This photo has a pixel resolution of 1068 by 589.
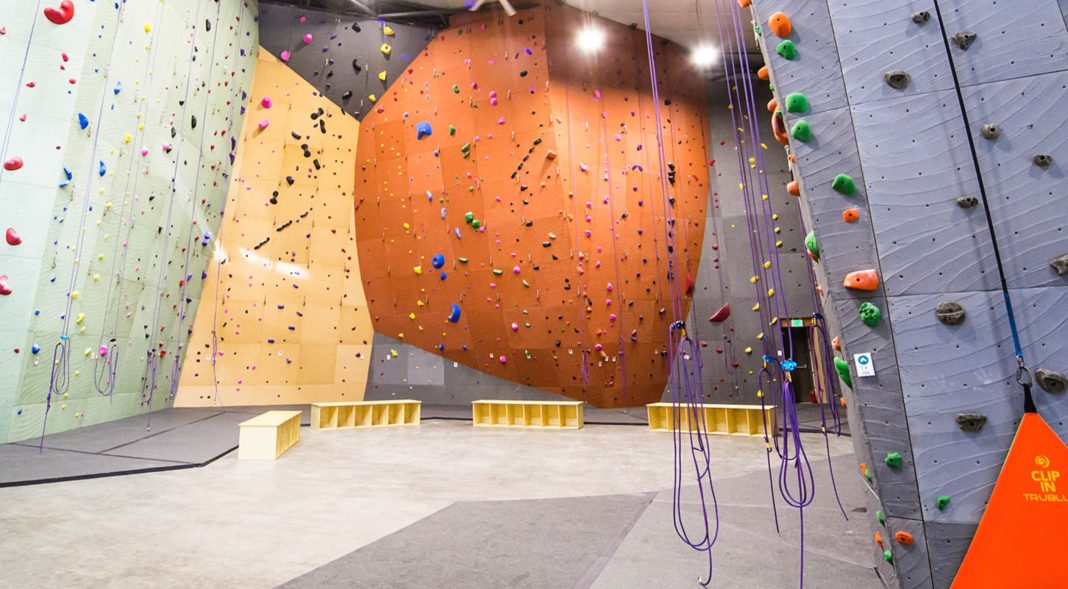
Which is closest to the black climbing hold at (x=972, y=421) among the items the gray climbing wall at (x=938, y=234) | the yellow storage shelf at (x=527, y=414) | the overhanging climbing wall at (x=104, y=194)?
the gray climbing wall at (x=938, y=234)

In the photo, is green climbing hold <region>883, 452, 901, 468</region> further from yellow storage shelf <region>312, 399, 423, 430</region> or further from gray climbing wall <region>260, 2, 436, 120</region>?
gray climbing wall <region>260, 2, 436, 120</region>

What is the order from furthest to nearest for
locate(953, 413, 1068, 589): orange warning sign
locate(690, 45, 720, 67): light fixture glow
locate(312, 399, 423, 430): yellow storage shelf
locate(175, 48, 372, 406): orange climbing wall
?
1. locate(690, 45, 720, 67): light fixture glow
2. locate(175, 48, 372, 406): orange climbing wall
3. locate(312, 399, 423, 430): yellow storage shelf
4. locate(953, 413, 1068, 589): orange warning sign

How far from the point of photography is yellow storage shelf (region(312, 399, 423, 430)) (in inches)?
275

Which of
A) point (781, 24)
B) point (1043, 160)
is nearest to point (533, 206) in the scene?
point (781, 24)

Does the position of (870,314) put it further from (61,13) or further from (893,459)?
(61,13)

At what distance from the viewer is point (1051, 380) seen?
5.59 feet

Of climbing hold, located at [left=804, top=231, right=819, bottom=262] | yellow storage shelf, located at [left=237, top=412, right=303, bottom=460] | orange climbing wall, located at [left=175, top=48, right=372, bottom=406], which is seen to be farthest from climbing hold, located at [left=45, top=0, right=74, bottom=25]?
climbing hold, located at [left=804, top=231, right=819, bottom=262]

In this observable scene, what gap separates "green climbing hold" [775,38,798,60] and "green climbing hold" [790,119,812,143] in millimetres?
310

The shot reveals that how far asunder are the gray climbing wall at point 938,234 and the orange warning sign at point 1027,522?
5cm

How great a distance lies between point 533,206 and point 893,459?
6.71 m

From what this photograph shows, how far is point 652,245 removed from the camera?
8.53 meters

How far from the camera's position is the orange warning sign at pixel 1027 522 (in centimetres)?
165

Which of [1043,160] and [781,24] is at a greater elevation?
[781,24]

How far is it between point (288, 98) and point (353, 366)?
501 centimetres
